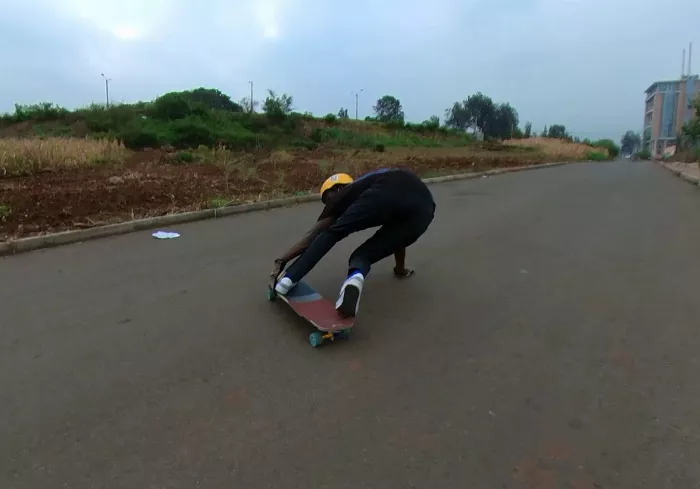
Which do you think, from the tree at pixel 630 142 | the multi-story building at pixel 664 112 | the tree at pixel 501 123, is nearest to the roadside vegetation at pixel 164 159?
the tree at pixel 501 123

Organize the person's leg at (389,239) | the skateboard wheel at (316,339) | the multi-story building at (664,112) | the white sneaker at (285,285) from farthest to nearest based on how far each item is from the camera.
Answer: the multi-story building at (664,112), the person's leg at (389,239), the white sneaker at (285,285), the skateboard wheel at (316,339)

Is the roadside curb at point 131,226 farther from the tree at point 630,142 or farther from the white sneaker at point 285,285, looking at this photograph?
the tree at point 630,142

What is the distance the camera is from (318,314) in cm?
376

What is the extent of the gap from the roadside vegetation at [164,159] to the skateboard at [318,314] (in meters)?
4.79

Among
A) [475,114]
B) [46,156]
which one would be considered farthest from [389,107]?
[46,156]

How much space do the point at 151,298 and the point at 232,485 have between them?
9.08 ft

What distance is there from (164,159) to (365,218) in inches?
622

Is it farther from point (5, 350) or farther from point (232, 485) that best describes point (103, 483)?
point (5, 350)

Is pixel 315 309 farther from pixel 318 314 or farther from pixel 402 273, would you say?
pixel 402 273

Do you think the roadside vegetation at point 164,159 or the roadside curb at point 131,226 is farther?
the roadside vegetation at point 164,159

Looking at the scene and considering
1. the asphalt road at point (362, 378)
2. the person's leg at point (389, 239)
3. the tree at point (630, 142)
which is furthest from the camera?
the tree at point (630, 142)

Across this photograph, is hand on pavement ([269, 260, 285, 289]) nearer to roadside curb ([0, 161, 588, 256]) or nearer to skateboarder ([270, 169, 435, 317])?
skateboarder ([270, 169, 435, 317])

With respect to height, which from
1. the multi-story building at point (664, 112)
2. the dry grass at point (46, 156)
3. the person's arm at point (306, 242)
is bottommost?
the person's arm at point (306, 242)

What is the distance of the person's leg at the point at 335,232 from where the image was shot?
410cm
